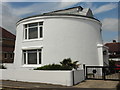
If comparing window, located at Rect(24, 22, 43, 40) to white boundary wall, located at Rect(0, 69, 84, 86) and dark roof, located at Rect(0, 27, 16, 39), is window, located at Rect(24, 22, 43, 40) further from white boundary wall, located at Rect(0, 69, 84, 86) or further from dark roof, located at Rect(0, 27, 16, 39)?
dark roof, located at Rect(0, 27, 16, 39)

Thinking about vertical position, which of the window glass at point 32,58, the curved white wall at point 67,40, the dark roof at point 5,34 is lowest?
the window glass at point 32,58

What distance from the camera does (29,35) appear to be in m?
19.1

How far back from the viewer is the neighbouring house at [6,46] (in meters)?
31.5

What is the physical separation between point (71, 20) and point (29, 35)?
A: 202 inches

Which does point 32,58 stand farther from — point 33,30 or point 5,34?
point 5,34

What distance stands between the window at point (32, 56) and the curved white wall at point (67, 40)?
695 mm

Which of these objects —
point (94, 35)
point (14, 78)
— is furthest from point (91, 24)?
point (14, 78)

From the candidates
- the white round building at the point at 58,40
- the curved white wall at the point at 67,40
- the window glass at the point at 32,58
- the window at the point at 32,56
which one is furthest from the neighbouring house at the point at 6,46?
the curved white wall at the point at 67,40

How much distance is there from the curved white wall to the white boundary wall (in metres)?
3.67

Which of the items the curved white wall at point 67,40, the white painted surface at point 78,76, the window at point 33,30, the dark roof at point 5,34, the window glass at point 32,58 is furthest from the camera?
the dark roof at point 5,34

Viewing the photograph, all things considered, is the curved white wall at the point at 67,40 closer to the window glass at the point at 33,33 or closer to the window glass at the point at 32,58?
the window glass at the point at 33,33

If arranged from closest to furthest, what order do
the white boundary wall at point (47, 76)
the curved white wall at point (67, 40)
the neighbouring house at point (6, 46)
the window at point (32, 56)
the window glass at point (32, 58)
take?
the white boundary wall at point (47, 76)
the curved white wall at point (67, 40)
the window at point (32, 56)
the window glass at point (32, 58)
the neighbouring house at point (6, 46)

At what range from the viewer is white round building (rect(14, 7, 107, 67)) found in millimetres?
17250

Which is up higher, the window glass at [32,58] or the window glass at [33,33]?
the window glass at [33,33]
